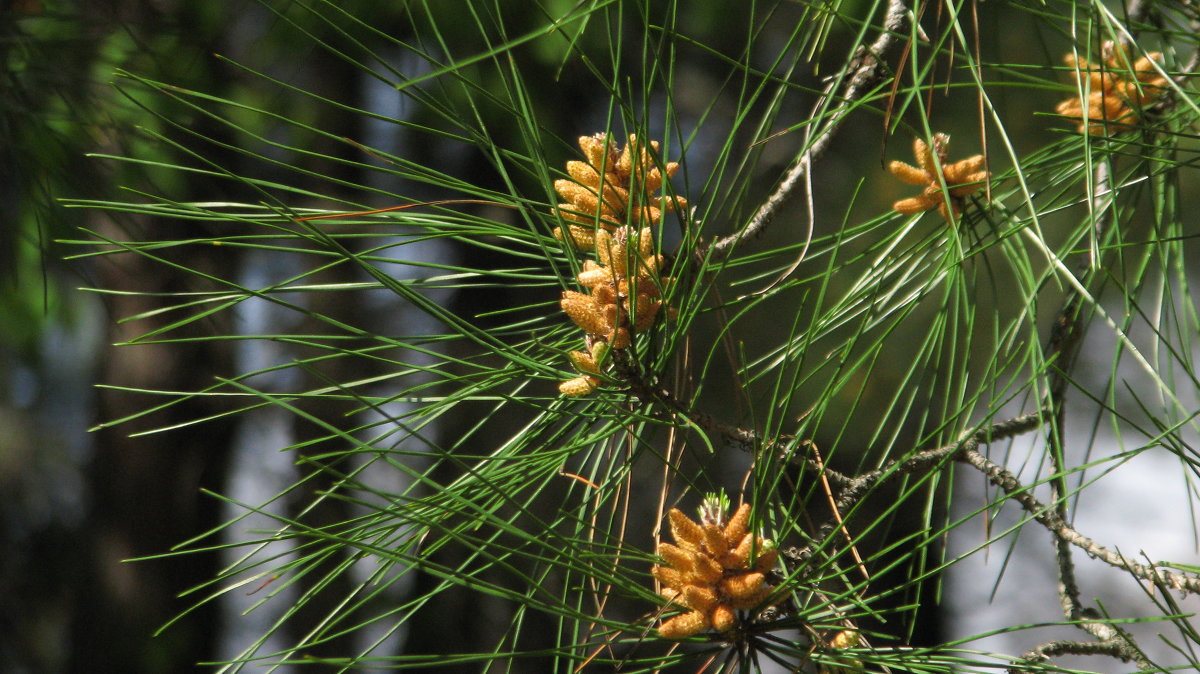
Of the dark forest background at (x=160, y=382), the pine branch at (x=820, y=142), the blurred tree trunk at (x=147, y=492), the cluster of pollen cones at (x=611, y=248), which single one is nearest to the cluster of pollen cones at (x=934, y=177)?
the pine branch at (x=820, y=142)

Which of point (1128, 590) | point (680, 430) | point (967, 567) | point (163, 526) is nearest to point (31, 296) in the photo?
point (163, 526)

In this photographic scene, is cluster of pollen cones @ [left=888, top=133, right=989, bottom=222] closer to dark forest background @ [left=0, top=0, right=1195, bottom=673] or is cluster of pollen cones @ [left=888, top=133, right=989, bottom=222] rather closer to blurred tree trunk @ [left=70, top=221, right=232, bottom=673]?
dark forest background @ [left=0, top=0, right=1195, bottom=673]

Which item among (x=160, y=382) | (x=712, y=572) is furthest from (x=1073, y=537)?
(x=160, y=382)

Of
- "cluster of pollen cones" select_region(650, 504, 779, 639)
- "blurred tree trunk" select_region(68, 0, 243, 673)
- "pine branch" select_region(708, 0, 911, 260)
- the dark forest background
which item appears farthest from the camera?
"blurred tree trunk" select_region(68, 0, 243, 673)

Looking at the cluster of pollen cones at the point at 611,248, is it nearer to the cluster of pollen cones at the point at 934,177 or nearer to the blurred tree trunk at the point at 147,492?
the cluster of pollen cones at the point at 934,177


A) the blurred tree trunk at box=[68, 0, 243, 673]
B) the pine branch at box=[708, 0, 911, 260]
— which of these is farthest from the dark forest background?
the pine branch at box=[708, 0, 911, 260]

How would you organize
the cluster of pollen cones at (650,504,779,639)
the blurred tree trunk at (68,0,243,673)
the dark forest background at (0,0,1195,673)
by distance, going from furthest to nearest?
the blurred tree trunk at (68,0,243,673), the dark forest background at (0,0,1195,673), the cluster of pollen cones at (650,504,779,639)

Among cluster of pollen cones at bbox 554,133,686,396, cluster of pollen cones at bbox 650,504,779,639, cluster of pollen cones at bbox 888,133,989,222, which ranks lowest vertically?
cluster of pollen cones at bbox 650,504,779,639

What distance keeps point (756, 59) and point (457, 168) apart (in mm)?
684

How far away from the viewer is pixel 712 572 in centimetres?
36

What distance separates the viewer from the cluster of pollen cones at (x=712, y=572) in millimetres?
355

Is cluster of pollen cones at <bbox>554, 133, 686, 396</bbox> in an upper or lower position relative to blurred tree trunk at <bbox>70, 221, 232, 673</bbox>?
→ upper

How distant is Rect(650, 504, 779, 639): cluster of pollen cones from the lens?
14.0 inches

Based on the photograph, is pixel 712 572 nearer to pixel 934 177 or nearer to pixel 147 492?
pixel 934 177
